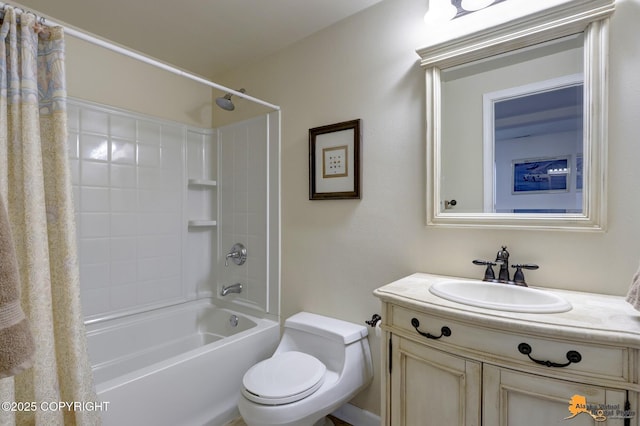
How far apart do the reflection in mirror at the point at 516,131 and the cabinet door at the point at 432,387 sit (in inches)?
26.6

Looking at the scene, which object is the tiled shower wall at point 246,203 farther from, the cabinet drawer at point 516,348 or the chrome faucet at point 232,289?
the cabinet drawer at point 516,348

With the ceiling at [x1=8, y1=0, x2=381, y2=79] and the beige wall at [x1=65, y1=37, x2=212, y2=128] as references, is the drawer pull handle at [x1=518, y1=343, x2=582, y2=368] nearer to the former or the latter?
the ceiling at [x1=8, y1=0, x2=381, y2=79]

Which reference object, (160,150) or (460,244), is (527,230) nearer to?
(460,244)

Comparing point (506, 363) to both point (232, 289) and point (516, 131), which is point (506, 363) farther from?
point (232, 289)

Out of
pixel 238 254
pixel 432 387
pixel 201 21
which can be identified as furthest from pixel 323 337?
pixel 201 21

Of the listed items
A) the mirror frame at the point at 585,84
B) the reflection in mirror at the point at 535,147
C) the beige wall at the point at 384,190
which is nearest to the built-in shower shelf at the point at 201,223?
the beige wall at the point at 384,190

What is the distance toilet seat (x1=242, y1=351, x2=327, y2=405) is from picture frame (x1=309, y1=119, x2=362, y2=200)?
0.93 metres

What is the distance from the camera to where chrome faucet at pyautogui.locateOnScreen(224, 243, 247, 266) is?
2.39 metres

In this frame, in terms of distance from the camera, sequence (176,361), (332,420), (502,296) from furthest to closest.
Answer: (332,420) → (176,361) → (502,296)

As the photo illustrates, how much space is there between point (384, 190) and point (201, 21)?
4.94ft

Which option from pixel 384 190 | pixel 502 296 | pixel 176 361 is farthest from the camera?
pixel 384 190

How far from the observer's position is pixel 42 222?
42.7 inches

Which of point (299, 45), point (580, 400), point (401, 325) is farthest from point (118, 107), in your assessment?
point (580, 400)

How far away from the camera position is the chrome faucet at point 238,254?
2.39 metres
